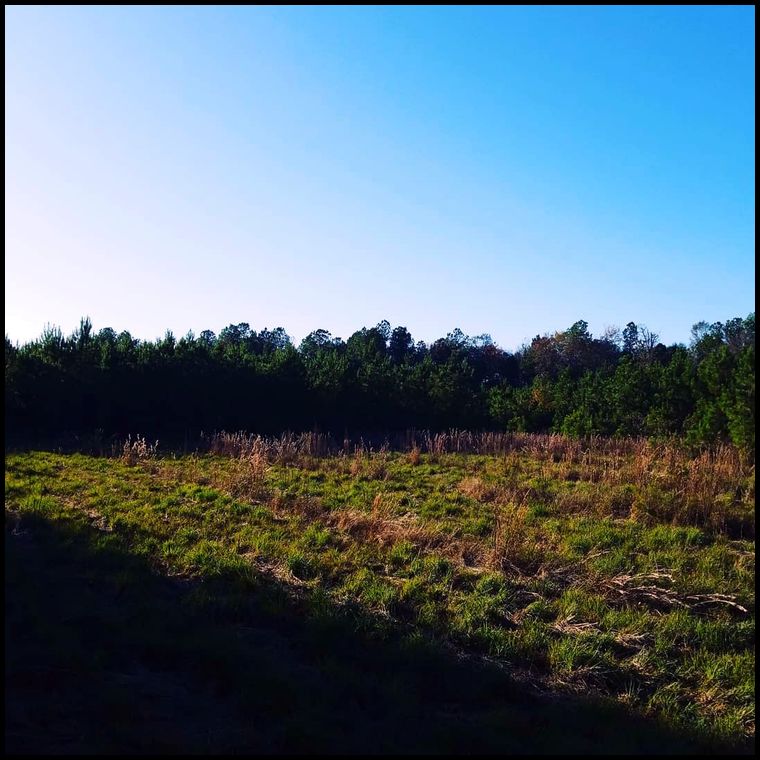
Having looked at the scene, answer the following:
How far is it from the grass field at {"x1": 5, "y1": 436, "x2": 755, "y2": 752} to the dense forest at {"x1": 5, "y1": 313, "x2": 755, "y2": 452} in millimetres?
9055

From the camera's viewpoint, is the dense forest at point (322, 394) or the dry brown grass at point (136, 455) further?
the dense forest at point (322, 394)

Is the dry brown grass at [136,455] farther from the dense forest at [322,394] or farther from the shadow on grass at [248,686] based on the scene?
the shadow on grass at [248,686]

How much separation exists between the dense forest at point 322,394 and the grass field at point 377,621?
29.7 feet

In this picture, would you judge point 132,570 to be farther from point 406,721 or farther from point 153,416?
point 153,416

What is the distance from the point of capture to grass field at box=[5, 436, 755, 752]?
3.79 metres

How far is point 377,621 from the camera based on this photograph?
5.36m

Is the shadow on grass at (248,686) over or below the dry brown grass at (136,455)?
below

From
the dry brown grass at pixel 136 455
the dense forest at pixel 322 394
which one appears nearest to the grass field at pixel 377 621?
the dry brown grass at pixel 136 455

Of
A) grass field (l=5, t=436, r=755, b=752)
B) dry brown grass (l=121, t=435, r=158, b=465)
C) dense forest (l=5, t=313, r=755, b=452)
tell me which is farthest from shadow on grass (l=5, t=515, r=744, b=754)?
dense forest (l=5, t=313, r=755, b=452)

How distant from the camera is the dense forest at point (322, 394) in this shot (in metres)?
19.4

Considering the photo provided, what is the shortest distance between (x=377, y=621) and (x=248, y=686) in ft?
4.88

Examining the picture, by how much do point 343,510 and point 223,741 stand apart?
20.0ft

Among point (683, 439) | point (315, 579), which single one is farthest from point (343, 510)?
point (683, 439)

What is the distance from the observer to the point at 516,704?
169 inches
